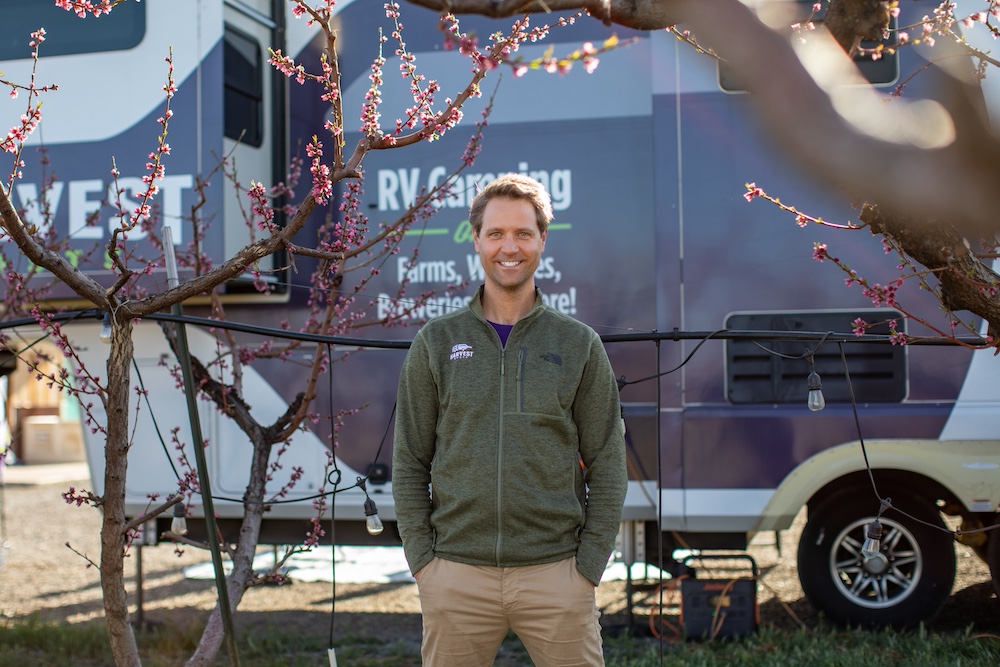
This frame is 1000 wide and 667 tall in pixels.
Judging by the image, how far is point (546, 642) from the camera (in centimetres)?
248

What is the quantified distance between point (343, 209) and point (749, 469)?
252 centimetres

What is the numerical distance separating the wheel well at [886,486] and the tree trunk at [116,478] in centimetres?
345

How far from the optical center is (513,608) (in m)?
2.48

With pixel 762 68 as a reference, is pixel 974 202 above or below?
below

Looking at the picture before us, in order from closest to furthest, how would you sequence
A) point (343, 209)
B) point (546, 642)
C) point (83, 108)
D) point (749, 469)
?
point (546, 642) → point (343, 209) → point (749, 469) → point (83, 108)


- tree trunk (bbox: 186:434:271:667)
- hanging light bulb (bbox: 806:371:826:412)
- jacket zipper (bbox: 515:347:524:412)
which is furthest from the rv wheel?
tree trunk (bbox: 186:434:271:667)

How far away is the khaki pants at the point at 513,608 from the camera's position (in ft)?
8.08

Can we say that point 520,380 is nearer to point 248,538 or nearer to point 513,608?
point 513,608

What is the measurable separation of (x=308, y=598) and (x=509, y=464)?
4.49 meters

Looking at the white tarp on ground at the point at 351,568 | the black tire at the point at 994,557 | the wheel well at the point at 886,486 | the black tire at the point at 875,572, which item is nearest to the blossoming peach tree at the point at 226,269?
the wheel well at the point at 886,486

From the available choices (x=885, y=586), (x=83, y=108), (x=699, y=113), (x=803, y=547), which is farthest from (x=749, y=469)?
(x=83, y=108)

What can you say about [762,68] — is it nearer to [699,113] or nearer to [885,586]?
[699,113]

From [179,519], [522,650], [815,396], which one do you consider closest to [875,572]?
[522,650]

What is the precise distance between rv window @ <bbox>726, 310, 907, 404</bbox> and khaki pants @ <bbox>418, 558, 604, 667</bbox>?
106 inches
